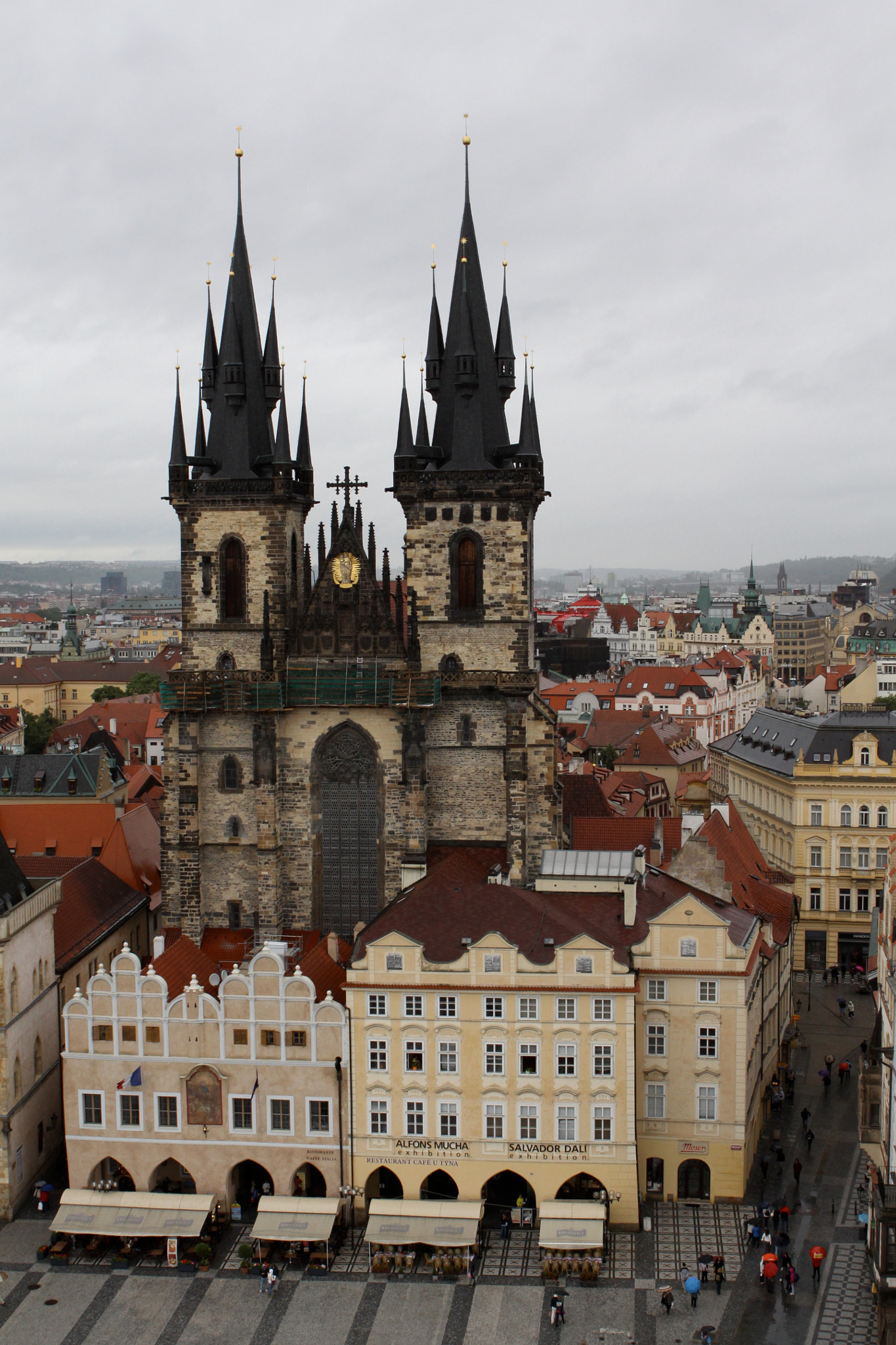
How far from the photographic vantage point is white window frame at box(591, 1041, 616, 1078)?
154 feet

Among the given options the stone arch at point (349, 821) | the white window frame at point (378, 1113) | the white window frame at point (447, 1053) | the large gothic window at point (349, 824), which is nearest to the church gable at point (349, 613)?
the stone arch at point (349, 821)

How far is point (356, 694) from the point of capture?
199 feet

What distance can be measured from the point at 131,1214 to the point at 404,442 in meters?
33.5

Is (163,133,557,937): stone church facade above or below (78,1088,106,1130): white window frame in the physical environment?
above

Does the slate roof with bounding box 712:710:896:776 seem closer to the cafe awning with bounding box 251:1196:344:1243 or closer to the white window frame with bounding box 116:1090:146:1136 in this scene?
the cafe awning with bounding box 251:1196:344:1243

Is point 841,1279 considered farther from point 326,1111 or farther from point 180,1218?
point 180,1218

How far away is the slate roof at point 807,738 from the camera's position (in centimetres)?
7994

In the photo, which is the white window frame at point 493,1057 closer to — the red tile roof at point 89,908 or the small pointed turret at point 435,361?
the red tile roof at point 89,908

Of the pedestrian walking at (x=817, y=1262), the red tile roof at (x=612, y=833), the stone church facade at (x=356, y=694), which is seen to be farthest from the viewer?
the red tile roof at (x=612, y=833)

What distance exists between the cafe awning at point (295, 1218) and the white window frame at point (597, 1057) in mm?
9819

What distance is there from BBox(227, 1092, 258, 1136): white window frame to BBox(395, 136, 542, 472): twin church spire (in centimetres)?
2774

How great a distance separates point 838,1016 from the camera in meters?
68.8

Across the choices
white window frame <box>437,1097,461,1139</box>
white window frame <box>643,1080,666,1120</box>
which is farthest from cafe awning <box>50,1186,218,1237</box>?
white window frame <box>643,1080,666,1120</box>

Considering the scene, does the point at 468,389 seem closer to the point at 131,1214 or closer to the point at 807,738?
the point at 807,738
